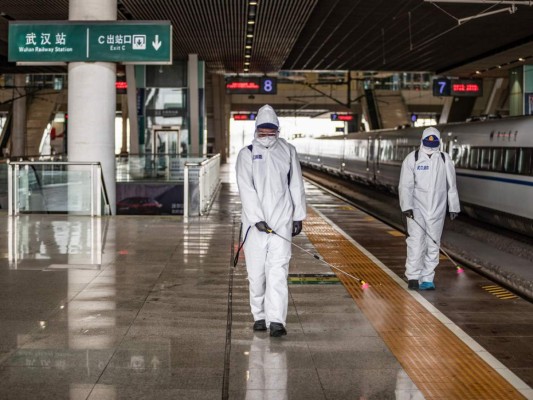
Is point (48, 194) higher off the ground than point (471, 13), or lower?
lower

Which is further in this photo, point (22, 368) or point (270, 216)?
point (270, 216)

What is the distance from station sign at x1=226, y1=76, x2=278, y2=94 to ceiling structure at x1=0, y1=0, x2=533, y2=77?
0.90 metres

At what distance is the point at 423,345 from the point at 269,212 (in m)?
1.61

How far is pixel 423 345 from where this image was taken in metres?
6.35

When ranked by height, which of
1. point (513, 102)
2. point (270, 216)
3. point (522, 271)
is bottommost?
point (522, 271)

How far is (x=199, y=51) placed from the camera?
30.8 metres

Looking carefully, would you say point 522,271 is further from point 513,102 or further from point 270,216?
point 513,102

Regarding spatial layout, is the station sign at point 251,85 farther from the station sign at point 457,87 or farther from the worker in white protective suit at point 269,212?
the worker in white protective suit at point 269,212

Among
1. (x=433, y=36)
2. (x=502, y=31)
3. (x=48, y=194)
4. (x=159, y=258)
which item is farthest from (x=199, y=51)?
(x=159, y=258)

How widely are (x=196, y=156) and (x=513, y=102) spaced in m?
18.2

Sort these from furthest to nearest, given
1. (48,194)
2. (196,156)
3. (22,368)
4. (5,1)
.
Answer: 1. (196,156)
2. (5,1)
3. (48,194)
4. (22,368)

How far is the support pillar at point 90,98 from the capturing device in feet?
55.0

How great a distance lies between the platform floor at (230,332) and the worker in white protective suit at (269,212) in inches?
12.3

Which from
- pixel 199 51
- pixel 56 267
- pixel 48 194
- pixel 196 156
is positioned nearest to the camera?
pixel 56 267
